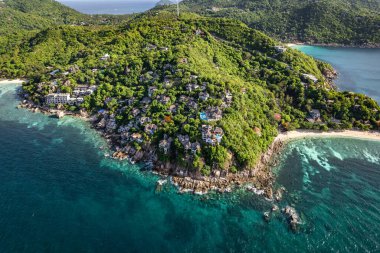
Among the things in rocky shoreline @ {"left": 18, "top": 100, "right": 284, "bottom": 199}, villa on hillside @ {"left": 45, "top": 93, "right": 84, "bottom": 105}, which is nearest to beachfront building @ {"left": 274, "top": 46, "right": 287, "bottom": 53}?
rocky shoreline @ {"left": 18, "top": 100, "right": 284, "bottom": 199}

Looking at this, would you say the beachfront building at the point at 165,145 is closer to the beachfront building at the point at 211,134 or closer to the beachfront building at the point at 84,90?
the beachfront building at the point at 211,134

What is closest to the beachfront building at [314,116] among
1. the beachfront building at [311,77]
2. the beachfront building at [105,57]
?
the beachfront building at [311,77]

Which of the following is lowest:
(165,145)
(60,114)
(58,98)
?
(60,114)

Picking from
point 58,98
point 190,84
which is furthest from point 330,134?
point 58,98

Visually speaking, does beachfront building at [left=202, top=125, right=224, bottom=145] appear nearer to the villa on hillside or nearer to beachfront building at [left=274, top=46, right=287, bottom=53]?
the villa on hillside

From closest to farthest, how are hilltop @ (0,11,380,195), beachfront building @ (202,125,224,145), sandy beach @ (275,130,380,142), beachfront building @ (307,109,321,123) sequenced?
1. beachfront building @ (202,125,224,145)
2. hilltop @ (0,11,380,195)
3. sandy beach @ (275,130,380,142)
4. beachfront building @ (307,109,321,123)

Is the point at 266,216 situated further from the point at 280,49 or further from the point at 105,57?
the point at 105,57
